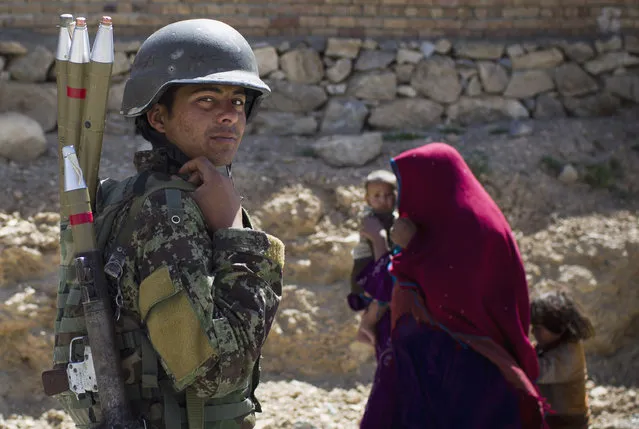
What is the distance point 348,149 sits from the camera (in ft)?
23.6

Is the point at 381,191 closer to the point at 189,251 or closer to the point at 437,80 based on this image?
the point at 189,251

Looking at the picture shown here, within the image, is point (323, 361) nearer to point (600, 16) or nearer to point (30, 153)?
point (30, 153)

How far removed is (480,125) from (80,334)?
20.5 ft

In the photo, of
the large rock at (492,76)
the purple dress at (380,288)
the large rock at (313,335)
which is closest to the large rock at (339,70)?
the large rock at (492,76)

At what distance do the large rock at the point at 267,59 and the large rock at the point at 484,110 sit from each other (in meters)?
1.66

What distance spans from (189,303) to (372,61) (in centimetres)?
606

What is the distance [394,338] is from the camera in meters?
3.85

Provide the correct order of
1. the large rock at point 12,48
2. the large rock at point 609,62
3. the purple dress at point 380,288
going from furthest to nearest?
1. the large rock at point 609,62
2. the large rock at point 12,48
3. the purple dress at point 380,288

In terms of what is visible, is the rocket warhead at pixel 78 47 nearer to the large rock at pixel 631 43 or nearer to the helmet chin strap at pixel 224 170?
the helmet chin strap at pixel 224 170

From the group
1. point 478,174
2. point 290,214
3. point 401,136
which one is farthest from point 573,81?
point 290,214

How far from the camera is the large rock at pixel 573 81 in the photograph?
8.15 m

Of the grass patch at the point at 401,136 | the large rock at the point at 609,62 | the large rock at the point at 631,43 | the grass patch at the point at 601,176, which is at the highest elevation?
the large rock at the point at 631,43

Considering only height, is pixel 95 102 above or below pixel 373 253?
above

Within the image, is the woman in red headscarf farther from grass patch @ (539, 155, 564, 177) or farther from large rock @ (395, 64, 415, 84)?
large rock @ (395, 64, 415, 84)
